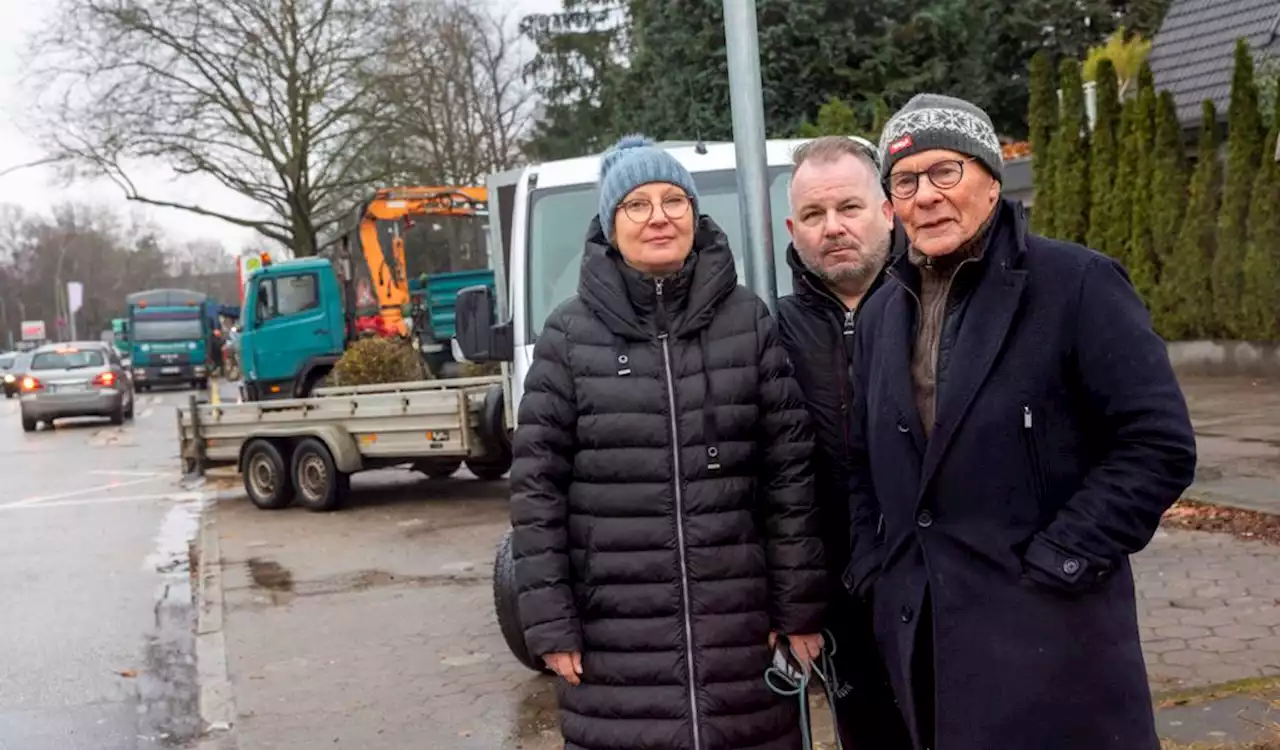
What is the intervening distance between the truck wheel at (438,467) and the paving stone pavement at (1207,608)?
7.17m

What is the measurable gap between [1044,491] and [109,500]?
42.7 ft

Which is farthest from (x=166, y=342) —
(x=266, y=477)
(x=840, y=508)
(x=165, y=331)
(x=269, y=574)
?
(x=840, y=508)

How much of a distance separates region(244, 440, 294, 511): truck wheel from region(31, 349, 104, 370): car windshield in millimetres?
14315

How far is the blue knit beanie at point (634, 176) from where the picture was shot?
294 cm

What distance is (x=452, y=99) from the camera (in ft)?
116

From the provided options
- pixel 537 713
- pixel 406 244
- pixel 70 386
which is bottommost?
pixel 537 713

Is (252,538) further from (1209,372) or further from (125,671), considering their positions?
(1209,372)

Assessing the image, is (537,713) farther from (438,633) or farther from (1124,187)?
(1124,187)

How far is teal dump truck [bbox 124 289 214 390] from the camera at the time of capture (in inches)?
1555

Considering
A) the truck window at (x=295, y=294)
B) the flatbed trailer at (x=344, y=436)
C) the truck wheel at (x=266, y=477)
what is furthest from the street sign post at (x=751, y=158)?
the truck window at (x=295, y=294)

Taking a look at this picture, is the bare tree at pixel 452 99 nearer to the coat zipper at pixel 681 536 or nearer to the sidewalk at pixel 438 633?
the sidewalk at pixel 438 633

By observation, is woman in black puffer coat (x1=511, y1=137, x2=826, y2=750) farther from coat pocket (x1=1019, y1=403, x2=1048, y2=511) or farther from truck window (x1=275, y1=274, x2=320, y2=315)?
truck window (x1=275, y1=274, x2=320, y2=315)

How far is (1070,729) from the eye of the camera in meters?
2.34

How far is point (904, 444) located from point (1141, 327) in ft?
1.60
